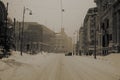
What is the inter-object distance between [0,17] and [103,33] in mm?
35138

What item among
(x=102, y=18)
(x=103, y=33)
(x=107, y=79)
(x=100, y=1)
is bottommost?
(x=107, y=79)

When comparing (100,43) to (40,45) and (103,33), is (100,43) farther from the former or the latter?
(40,45)

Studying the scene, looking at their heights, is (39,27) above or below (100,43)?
above

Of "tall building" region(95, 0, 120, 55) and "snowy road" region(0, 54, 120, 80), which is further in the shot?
"tall building" region(95, 0, 120, 55)

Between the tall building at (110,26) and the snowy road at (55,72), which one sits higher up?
the tall building at (110,26)

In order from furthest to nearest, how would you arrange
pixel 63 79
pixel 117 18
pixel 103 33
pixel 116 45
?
pixel 103 33, pixel 117 18, pixel 116 45, pixel 63 79

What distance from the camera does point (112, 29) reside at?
7550cm

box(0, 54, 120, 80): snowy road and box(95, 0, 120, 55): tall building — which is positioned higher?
box(95, 0, 120, 55): tall building

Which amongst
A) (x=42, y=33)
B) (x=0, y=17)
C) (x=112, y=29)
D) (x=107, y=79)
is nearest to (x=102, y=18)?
(x=112, y=29)

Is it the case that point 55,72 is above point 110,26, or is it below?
below

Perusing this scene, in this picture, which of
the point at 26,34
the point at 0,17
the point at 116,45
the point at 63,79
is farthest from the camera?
the point at 26,34

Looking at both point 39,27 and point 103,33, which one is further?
point 39,27

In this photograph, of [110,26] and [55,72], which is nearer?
[55,72]

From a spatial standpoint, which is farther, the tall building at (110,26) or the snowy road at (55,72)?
the tall building at (110,26)
